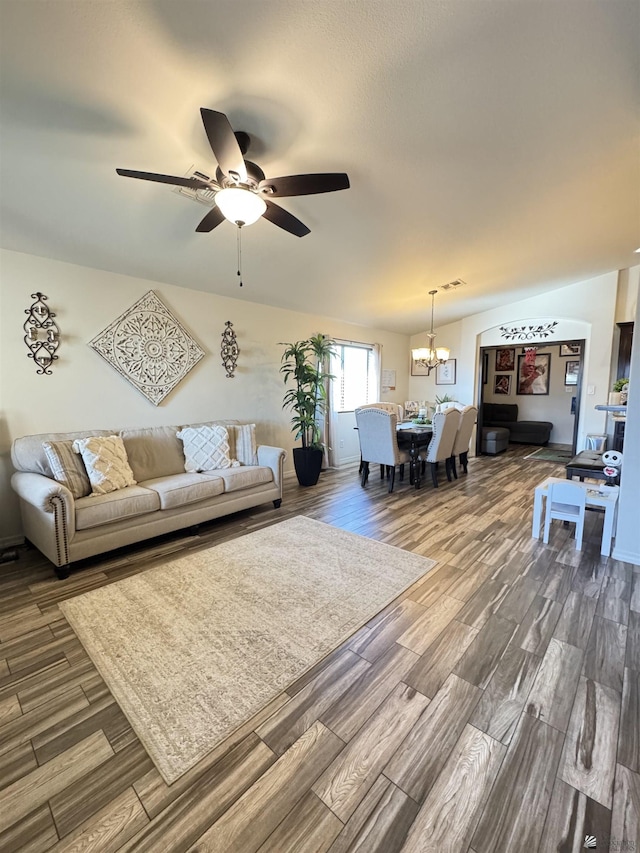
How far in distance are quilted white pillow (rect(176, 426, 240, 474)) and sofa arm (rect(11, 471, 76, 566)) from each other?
122 centimetres

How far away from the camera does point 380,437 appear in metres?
4.34

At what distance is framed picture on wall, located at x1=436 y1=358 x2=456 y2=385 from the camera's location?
6.77 metres

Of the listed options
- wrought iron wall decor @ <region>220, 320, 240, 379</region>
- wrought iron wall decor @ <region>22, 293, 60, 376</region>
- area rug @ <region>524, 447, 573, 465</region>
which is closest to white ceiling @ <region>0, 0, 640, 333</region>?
wrought iron wall decor @ <region>22, 293, 60, 376</region>

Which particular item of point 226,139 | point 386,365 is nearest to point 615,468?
point 226,139

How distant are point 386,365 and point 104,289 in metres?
4.82

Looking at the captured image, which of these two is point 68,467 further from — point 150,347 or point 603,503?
point 603,503

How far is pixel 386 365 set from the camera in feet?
22.3

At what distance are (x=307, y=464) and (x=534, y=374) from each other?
6.29 metres

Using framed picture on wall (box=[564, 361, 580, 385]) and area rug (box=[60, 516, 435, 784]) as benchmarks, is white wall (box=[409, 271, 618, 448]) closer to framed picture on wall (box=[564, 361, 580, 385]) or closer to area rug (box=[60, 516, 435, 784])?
framed picture on wall (box=[564, 361, 580, 385])

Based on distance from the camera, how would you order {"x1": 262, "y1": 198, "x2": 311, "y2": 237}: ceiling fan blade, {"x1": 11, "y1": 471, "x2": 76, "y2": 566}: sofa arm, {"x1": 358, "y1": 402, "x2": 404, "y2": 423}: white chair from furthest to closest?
{"x1": 358, "y1": 402, "x2": 404, "y2": 423}: white chair, {"x1": 11, "y1": 471, "x2": 76, "y2": 566}: sofa arm, {"x1": 262, "y1": 198, "x2": 311, "y2": 237}: ceiling fan blade

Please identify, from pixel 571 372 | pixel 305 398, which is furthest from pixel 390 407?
pixel 571 372

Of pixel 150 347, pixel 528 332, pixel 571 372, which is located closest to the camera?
pixel 150 347

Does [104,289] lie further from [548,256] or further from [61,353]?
[548,256]

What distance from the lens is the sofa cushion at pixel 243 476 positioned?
11.2 ft
